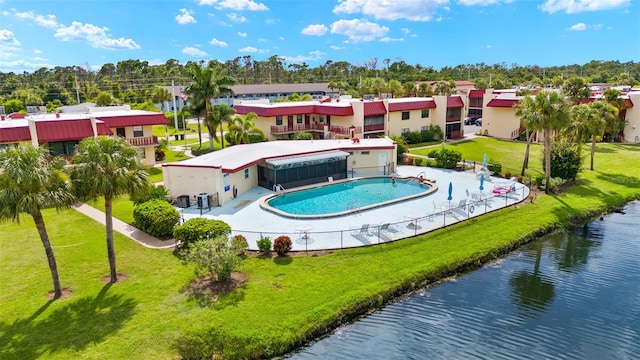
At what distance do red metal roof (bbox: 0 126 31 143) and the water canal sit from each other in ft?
105

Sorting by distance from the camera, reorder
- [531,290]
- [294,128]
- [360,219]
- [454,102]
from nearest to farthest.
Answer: [531,290], [360,219], [294,128], [454,102]

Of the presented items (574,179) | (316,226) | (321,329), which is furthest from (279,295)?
(574,179)

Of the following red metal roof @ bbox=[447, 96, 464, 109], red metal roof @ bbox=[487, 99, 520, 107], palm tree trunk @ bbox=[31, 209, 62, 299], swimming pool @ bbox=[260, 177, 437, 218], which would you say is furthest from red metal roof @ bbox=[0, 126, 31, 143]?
red metal roof @ bbox=[487, 99, 520, 107]

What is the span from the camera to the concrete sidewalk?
24.2 metres

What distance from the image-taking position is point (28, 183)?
16.0 metres

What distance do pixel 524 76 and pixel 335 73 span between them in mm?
69321

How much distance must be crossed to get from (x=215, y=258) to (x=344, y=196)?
53.1 ft

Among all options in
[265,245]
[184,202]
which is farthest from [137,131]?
[265,245]

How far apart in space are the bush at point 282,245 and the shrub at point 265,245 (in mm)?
316

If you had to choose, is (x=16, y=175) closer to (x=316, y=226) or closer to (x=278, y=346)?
(x=278, y=346)

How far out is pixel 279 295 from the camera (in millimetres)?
19125

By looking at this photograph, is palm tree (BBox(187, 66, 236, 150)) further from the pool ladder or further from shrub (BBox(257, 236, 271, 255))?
shrub (BBox(257, 236, 271, 255))

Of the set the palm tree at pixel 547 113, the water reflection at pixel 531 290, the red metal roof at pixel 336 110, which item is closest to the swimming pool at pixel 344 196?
the palm tree at pixel 547 113

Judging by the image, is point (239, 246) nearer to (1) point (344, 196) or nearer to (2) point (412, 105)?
(1) point (344, 196)
